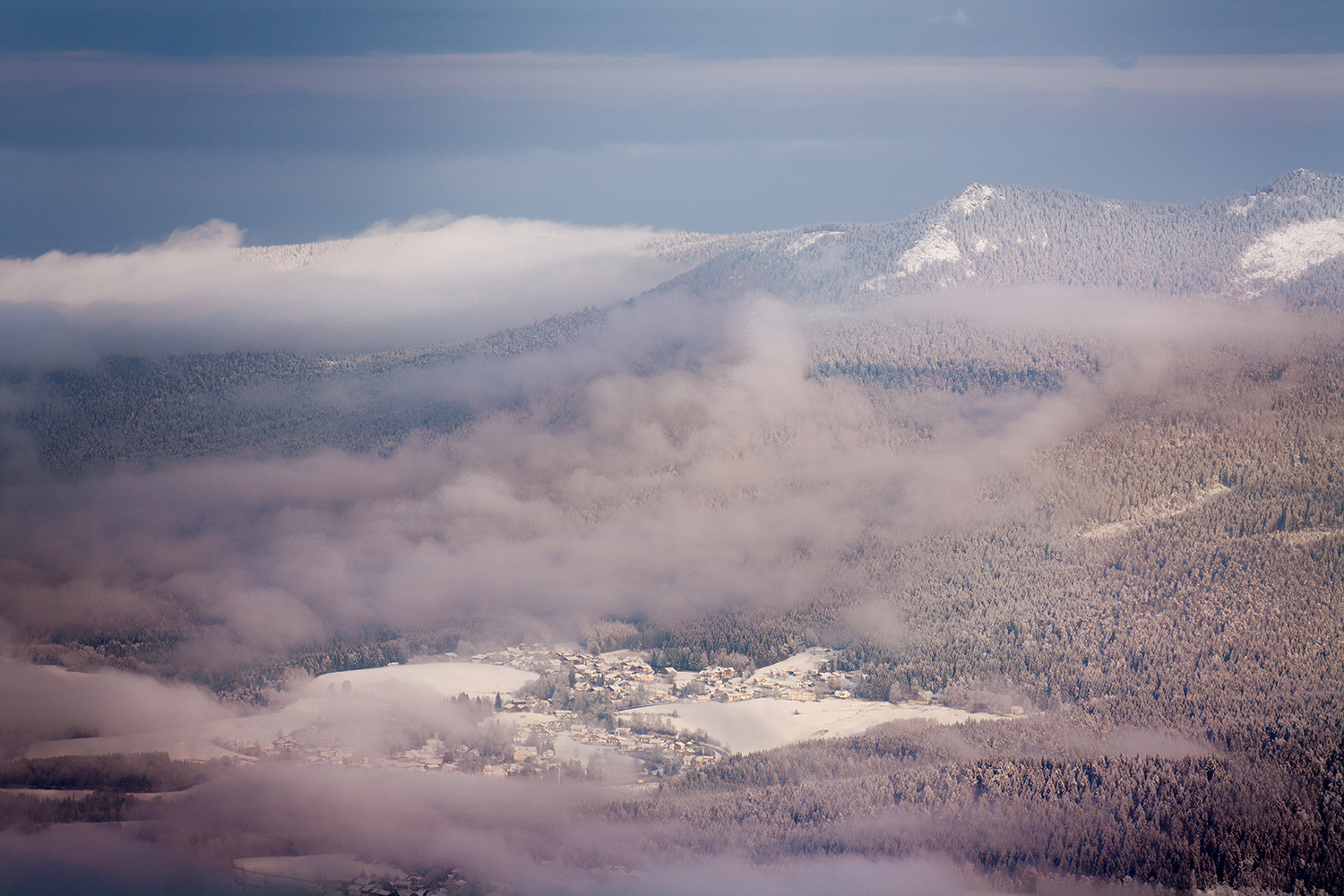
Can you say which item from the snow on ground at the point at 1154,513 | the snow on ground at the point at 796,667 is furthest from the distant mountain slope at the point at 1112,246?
the snow on ground at the point at 796,667

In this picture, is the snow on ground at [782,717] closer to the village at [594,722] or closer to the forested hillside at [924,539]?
the village at [594,722]

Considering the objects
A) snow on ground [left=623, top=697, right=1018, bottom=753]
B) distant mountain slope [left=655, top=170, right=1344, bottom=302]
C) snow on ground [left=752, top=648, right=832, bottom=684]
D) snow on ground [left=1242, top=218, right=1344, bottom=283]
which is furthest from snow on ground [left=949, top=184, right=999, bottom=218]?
snow on ground [left=623, top=697, right=1018, bottom=753]

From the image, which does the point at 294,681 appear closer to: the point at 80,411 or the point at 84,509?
the point at 84,509

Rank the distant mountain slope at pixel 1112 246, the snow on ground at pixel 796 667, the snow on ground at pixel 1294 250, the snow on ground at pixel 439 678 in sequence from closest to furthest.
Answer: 1. the snow on ground at pixel 796 667
2. the snow on ground at pixel 439 678
3. the snow on ground at pixel 1294 250
4. the distant mountain slope at pixel 1112 246

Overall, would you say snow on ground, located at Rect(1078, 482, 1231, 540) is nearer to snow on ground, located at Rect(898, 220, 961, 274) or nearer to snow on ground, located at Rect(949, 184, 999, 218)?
snow on ground, located at Rect(898, 220, 961, 274)

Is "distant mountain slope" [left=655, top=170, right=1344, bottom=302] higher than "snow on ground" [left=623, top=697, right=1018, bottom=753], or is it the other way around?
"distant mountain slope" [left=655, top=170, right=1344, bottom=302]
